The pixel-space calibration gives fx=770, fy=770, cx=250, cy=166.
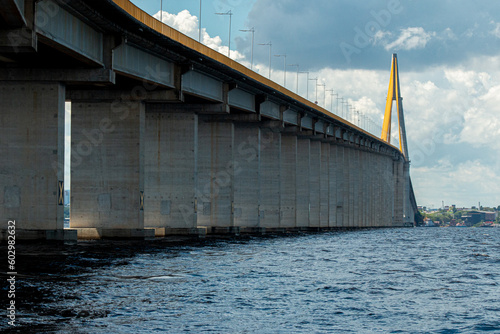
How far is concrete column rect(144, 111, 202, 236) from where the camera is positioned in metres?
49.5

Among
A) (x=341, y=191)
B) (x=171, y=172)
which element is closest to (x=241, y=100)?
(x=171, y=172)

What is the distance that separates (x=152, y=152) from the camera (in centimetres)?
4953

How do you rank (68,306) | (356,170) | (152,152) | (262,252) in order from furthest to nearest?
(356,170), (152,152), (262,252), (68,306)

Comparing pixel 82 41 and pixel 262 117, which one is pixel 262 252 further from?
pixel 262 117

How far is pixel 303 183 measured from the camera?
273 ft

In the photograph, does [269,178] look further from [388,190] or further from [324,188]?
[388,190]

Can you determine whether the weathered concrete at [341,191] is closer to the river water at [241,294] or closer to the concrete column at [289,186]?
the concrete column at [289,186]

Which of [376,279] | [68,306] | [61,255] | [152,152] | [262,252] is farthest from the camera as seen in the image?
[152,152]

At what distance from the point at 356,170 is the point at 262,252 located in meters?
80.4

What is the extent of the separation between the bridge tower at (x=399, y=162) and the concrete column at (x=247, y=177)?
9525cm

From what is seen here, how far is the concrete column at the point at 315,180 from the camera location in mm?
89000

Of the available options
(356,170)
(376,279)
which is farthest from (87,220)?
(356,170)

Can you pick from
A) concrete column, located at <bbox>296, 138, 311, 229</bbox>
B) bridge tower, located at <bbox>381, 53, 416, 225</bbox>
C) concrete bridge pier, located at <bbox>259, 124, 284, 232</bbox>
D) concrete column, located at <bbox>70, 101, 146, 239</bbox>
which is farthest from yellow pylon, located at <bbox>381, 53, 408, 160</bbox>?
concrete column, located at <bbox>70, 101, 146, 239</bbox>

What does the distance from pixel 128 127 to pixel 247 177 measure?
893 inches
